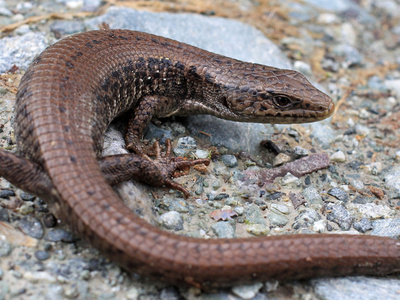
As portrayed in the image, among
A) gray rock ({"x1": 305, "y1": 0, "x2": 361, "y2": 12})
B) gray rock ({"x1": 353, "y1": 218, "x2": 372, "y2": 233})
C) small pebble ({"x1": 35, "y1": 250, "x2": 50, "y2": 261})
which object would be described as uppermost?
small pebble ({"x1": 35, "y1": 250, "x2": 50, "y2": 261})

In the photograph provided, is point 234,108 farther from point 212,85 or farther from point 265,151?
point 265,151

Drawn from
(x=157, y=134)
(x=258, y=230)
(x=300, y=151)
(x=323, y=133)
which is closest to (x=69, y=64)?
(x=157, y=134)

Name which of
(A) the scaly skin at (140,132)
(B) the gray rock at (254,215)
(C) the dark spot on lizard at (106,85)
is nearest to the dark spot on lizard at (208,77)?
(A) the scaly skin at (140,132)

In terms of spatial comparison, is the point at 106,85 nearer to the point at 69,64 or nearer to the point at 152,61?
the point at 69,64

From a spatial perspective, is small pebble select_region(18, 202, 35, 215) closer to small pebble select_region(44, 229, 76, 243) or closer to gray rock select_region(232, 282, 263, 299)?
small pebble select_region(44, 229, 76, 243)

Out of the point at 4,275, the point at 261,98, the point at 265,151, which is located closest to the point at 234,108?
the point at 261,98

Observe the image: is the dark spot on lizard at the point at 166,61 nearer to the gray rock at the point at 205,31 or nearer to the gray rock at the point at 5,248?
the gray rock at the point at 205,31

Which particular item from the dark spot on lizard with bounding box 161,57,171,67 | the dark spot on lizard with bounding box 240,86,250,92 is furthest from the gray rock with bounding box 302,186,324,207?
the dark spot on lizard with bounding box 161,57,171,67
